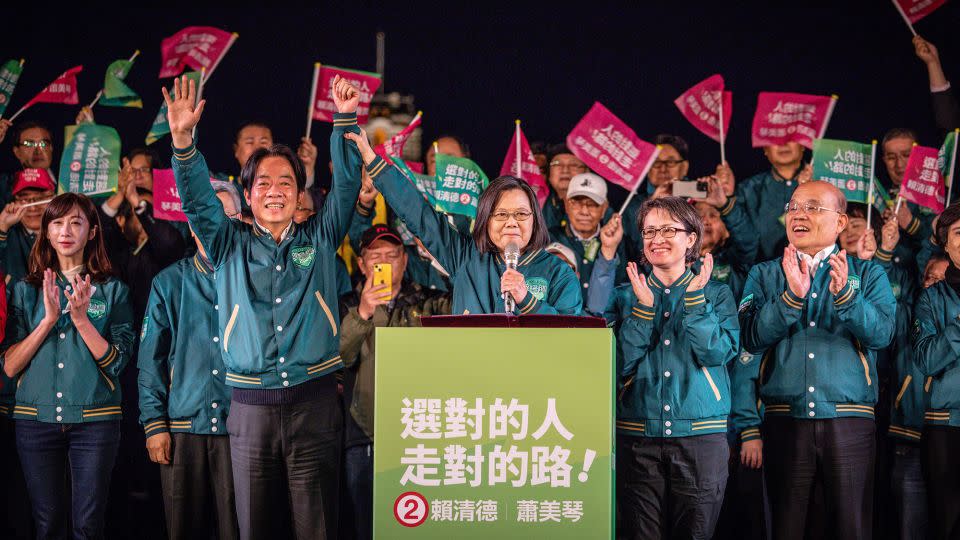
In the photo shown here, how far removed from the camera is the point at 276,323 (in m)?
3.54

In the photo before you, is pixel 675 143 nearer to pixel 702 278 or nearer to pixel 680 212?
pixel 680 212

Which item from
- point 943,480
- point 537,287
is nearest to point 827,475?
point 943,480

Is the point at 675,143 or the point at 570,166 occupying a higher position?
the point at 675,143

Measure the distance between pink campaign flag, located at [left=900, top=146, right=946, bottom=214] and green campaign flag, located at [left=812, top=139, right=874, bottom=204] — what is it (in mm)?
189

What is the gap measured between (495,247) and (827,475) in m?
1.47

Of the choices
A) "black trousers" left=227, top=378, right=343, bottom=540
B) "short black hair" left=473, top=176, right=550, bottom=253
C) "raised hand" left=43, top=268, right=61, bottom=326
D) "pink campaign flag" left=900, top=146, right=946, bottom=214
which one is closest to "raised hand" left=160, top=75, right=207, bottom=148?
"black trousers" left=227, top=378, right=343, bottom=540

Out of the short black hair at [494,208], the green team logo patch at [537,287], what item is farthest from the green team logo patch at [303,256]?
the green team logo patch at [537,287]

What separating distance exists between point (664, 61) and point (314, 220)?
337 centimetres

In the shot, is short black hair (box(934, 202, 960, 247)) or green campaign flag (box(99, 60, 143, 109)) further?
green campaign flag (box(99, 60, 143, 109))

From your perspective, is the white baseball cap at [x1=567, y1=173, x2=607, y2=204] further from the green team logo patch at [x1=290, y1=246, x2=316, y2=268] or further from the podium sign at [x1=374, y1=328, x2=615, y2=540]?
the podium sign at [x1=374, y1=328, x2=615, y2=540]

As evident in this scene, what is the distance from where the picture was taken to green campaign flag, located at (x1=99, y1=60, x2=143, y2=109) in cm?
554

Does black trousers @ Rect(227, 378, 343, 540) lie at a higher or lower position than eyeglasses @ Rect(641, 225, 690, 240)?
lower

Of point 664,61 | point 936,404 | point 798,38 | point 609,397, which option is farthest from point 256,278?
point 798,38

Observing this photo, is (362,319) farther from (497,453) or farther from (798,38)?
(798,38)
